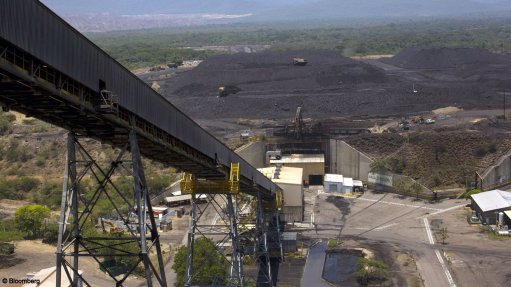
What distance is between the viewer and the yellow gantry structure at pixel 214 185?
32.3 m

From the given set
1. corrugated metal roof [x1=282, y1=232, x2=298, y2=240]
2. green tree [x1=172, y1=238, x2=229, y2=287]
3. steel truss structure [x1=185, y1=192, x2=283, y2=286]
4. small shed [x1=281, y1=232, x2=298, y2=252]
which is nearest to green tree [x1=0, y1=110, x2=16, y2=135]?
steel truss structure [x1=185, y1=192, x2=283, y2=286]

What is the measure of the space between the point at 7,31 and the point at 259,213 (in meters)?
26.3

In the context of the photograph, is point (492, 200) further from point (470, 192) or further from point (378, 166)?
point (378, 166)

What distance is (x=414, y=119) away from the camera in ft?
266

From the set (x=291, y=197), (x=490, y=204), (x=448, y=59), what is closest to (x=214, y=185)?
(x=291, y=197)

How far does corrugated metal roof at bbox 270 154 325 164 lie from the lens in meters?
65.4

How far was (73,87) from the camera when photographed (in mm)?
18703

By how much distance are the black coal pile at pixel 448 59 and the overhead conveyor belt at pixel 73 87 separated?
105 m

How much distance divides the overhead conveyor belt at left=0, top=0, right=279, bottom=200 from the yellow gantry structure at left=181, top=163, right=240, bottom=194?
5.97m

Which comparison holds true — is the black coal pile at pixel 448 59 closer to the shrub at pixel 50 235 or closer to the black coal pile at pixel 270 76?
the black coal pile at pixel 270 76

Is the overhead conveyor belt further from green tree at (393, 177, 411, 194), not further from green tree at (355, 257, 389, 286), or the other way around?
green tree at (393, 177, 411, 194)

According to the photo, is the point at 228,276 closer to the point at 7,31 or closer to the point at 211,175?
the point at 211,175

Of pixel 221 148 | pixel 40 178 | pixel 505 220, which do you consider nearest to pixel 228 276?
pixel 221 148

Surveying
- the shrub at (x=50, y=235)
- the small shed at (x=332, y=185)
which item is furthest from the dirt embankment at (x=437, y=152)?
the shrub at (x=50, y=235)
